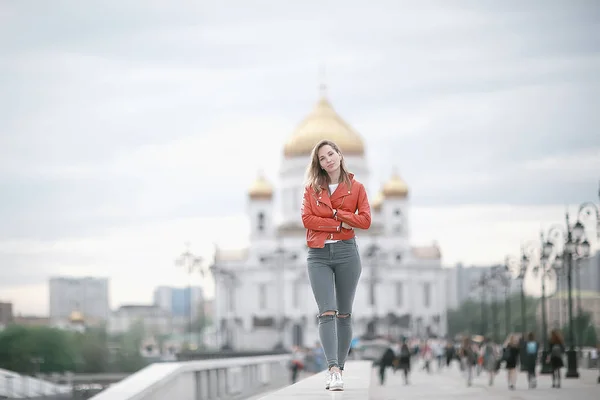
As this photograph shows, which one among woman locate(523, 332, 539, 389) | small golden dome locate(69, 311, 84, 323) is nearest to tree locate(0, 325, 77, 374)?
woman locate(523, 332, 539, 389)

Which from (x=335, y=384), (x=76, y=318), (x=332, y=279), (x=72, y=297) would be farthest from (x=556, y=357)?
(x=72, y=297)

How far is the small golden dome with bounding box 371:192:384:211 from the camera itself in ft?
398

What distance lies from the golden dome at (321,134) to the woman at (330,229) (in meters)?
102

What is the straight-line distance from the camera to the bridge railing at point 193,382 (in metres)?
13.4

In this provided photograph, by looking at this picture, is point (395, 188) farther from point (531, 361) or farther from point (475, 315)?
point (531, 361)

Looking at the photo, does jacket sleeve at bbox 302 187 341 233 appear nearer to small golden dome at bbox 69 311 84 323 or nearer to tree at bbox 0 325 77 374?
tree at bbox 0 325 77 374

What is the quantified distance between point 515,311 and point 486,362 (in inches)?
4317

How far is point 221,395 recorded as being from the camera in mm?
21656

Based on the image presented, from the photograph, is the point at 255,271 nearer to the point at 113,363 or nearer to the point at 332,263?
the point at 113,363

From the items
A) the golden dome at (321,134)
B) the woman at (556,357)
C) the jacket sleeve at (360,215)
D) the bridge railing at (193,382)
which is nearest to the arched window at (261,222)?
the golden dome at (321,134)

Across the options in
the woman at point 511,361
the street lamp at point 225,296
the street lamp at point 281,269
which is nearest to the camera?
the woman at point 511,361

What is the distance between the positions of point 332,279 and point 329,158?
0.91 m

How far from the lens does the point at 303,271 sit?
115688 mm

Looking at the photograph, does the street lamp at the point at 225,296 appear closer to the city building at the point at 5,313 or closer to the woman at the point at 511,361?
the city building at the point at 5,313
